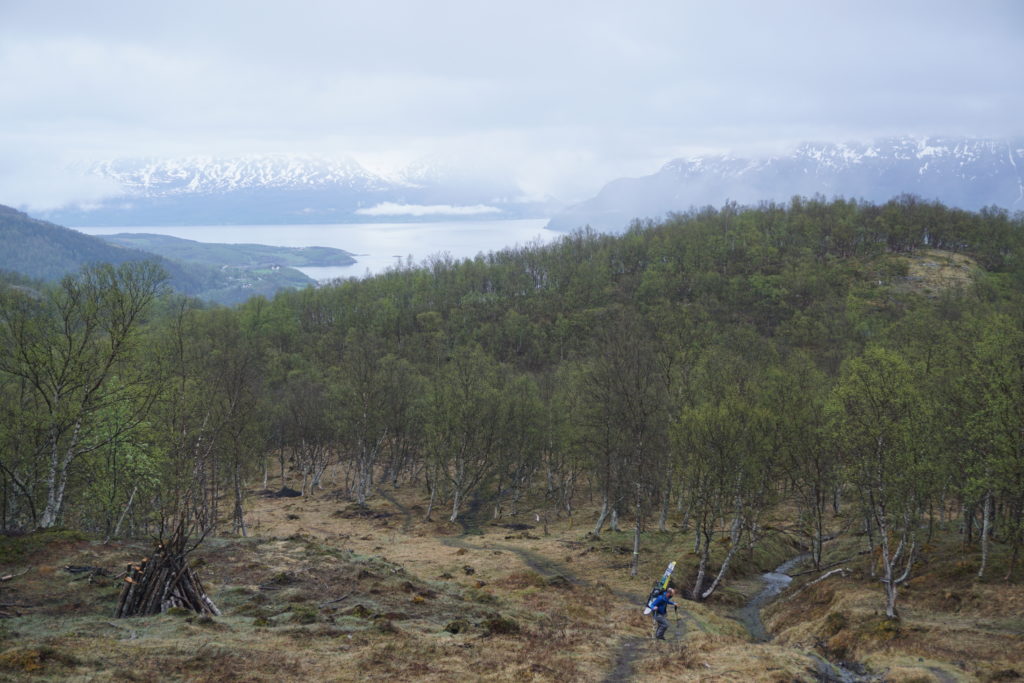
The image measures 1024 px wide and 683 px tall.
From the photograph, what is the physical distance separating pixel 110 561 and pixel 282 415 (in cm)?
5900

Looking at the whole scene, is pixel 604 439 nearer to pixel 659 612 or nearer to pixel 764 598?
pixel 764 598

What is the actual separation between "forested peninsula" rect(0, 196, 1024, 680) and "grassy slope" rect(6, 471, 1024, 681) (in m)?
0.80

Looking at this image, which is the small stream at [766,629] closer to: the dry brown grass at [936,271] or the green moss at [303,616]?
the green moss at [303,616]

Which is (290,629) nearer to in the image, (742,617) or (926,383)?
(742,617)

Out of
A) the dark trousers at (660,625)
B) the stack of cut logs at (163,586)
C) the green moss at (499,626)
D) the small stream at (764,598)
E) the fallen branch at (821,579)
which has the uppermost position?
the stack of cut logs at (163,586)

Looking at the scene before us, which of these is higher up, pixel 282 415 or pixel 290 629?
pixel 290 629

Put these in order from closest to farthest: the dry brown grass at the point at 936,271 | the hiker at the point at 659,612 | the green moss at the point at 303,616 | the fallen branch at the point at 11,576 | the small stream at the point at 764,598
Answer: the green moss at the point at 303,616 < the fallen branch at the point at 11,576 < the hiker at the point at 659,612 < the small stream at the point at 764,598 < the dry brown grass at the point at 936,271

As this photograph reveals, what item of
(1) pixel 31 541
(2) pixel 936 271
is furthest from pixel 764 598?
(2) pixel 936 271

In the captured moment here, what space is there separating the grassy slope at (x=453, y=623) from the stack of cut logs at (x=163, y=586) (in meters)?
1.13

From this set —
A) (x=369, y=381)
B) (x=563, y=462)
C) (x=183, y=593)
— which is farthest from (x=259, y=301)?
(x=183, y=593)

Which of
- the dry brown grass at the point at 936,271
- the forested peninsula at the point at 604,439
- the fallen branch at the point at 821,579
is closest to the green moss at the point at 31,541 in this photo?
the forested peninsula at the point at 604,439

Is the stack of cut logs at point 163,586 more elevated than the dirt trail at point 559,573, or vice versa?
the stack of cut logs at point 163,586

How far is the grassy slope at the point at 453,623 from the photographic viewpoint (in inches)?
661

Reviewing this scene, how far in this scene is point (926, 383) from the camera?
4044 cm
